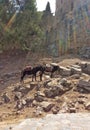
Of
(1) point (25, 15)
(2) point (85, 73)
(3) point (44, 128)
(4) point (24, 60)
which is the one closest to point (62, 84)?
(2) point (85, 73)

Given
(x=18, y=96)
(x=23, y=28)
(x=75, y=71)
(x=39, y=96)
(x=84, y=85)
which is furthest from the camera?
(x=23, y=28)

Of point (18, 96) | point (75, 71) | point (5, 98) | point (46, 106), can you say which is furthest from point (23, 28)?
point (46, 106)

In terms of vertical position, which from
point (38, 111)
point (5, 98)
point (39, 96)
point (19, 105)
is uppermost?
point (39, 96)

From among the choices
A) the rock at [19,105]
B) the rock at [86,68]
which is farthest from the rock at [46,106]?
the rock at [86,68]

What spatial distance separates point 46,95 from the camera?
15.0 metres

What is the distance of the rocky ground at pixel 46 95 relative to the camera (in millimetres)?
13055

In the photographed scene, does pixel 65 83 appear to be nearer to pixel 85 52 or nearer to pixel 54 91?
pixel 54 91

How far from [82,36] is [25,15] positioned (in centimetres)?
728

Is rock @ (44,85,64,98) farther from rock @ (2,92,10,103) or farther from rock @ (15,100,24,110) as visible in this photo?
rock @ (2,92,10,103)

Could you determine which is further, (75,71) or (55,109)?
(75,71)

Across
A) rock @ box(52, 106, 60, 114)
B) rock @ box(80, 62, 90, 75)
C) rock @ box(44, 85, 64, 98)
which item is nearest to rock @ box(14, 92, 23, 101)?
rock @ box(44, 85, 64, 98)

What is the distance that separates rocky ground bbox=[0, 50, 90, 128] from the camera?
42.8 feet

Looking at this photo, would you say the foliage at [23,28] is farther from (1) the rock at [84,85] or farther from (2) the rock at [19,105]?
(1) the rock at [84,85]

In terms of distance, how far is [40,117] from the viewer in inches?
487
